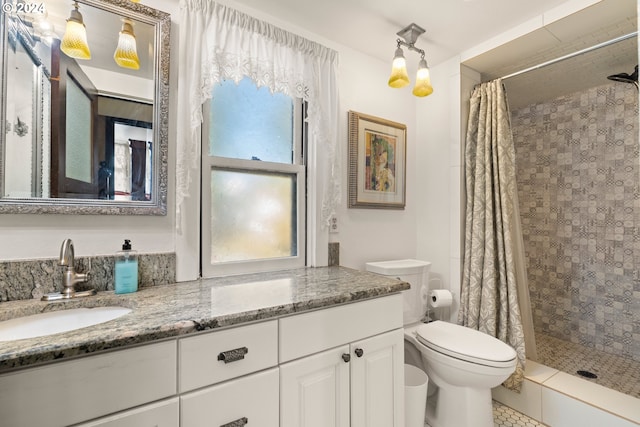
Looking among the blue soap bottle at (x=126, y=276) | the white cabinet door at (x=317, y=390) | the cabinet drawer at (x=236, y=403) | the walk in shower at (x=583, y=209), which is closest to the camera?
the cabinet drawer at (x=236, y=403)

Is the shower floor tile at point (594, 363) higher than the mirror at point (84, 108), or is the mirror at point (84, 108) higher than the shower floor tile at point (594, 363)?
the mirror at point (84, 108)

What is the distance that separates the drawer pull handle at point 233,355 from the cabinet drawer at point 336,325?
14cm

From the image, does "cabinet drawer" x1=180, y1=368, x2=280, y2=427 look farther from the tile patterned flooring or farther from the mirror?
the tile patterned flooring

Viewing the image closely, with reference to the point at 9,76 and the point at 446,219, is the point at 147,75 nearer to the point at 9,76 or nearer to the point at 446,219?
the point at 9,76

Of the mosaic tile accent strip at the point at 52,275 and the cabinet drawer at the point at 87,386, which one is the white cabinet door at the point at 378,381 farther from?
the mosaic tile accent strip at the point at 52,275

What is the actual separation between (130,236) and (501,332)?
2180 mm

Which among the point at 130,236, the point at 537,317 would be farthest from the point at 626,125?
the point at 130,236

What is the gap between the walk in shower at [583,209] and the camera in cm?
217

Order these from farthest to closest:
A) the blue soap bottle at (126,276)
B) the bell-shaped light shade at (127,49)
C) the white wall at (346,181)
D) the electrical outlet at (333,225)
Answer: the white wall at (346,181) → the electrical outlet at (333,225) → the bell-shaped light shade at (127,49) → the blue soap bottle at (126,276)

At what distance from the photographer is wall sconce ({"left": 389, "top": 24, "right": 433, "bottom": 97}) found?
5.15 ft

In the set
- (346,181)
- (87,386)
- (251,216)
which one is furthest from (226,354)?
(346,181)

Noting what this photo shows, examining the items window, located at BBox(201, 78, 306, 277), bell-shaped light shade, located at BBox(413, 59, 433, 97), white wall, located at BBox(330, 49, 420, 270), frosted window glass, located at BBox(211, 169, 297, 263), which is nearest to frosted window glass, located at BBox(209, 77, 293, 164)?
window, located at BBox(201, 78, 306, 277)

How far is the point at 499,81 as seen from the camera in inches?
76.4

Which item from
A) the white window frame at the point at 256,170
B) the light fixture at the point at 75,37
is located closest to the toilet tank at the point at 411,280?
the white window frame at the point at 256,170
